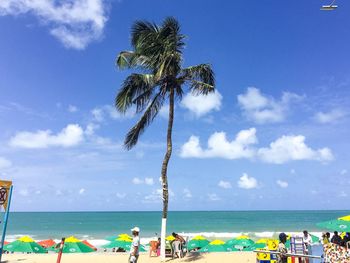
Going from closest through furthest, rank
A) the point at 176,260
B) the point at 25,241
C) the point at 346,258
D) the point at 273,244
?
1. the point at 346,258
2. the point at 273,244
3. the point at 176,260
4. the point at 25,241

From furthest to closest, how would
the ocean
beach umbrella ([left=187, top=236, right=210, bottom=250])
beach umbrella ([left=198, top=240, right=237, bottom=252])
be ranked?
the ocean
beach umbrella ([left=187, top=236, right=210, bottom=250])
beach umbrella ([left=198, top=240, right=237, bottom=252])

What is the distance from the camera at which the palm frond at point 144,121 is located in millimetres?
15711

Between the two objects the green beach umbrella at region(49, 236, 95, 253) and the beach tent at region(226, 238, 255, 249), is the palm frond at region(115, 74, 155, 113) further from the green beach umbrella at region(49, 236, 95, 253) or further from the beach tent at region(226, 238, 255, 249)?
the beach tent at region(226, 238, 255, 249)

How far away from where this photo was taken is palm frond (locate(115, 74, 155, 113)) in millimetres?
15320

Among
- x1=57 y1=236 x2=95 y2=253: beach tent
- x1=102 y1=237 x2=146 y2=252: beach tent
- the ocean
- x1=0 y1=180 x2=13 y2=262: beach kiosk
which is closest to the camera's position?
x1=0 y1=180 x2=13 y2=262: beach kiosk

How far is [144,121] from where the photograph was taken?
15805 millimetres

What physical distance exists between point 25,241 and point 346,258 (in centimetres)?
1689

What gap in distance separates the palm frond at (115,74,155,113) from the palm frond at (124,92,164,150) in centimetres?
43

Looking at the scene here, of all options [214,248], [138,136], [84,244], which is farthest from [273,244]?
[84,244]

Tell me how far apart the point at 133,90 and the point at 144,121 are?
1.47 m

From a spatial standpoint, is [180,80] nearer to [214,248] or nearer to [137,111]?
[137,111]

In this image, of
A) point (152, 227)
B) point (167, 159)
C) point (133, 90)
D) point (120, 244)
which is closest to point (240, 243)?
point (120, 244)

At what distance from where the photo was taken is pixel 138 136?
627 inches

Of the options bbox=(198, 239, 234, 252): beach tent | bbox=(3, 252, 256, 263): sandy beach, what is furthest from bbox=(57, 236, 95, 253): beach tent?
bbox=(198, 239, 234, 252): beach tent
